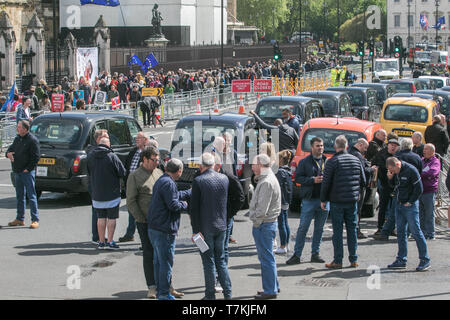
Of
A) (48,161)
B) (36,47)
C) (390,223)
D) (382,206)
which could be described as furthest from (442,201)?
(36,47)

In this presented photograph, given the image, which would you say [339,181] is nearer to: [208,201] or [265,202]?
[265,202]

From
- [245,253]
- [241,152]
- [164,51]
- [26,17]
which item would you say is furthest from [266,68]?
[245,253]

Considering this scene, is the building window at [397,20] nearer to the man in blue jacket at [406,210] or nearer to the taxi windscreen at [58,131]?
the taxi windscreen at [58,131]

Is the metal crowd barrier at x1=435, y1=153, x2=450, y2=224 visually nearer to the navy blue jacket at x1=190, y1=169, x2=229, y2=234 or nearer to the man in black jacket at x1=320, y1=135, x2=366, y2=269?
the man in black jacket at x1=320, y1=135, x2=366, y2=269

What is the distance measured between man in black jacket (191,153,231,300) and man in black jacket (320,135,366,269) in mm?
2297

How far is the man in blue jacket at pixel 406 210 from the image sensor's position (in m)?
11.0

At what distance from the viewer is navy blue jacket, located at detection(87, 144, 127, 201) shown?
12.0 metres

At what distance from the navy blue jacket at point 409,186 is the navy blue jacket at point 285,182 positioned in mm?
1538

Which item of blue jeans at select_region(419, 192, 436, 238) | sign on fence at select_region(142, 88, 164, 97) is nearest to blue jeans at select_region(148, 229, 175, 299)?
blue jeans at select_region(419, 192, 436, 238)

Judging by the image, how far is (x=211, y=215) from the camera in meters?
8.98

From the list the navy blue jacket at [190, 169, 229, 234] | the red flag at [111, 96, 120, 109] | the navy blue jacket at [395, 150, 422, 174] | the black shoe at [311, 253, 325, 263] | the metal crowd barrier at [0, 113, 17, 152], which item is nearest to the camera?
the navy blue jacket at [190, 169, 229, 234]

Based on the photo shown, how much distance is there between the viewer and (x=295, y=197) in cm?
1555

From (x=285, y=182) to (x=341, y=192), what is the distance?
41.8 inches

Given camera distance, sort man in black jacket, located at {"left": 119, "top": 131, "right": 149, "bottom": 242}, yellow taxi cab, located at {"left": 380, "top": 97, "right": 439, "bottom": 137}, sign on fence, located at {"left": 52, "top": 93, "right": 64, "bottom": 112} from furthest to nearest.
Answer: sign on fence, located at {"left": 52, "top": 93, "right": 64, "bottom": 112} → yellow taxi cab, located at {"left": 380, "top": 97, "right": 439, "bottom": 137} → man in black jacket, located at {"left": 119, "top": 131, "right": 149, "bottom": 242}
